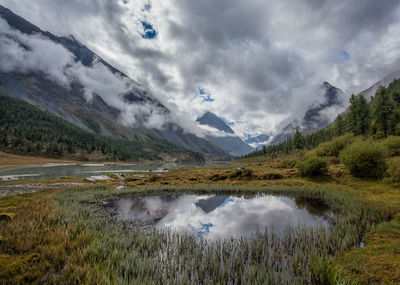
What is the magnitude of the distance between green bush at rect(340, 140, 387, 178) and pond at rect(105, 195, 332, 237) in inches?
515

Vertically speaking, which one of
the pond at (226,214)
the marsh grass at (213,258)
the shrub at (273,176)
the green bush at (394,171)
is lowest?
the pond at (226,214)

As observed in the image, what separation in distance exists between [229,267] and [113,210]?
645 inches

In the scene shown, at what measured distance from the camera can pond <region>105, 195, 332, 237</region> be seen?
14.9 metres

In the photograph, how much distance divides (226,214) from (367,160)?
2543 centimetres

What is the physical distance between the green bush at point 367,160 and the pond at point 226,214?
13084mm

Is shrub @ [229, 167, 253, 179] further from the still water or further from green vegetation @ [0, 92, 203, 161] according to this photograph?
green vegetation @ [0, 92, 203, 161]

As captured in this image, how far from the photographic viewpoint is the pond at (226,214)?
1488 cm

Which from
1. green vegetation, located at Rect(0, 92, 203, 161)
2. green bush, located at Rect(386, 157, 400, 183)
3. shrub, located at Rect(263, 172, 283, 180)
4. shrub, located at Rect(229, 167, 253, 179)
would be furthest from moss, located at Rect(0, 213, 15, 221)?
green vegetation, located at Rect(0, 92, 203, 161)

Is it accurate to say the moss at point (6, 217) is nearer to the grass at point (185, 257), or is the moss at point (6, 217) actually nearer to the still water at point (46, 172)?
the grass at point (185, 257)

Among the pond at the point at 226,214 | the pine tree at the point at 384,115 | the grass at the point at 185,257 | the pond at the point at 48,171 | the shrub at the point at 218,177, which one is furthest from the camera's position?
the pine tree at the point at 384,115

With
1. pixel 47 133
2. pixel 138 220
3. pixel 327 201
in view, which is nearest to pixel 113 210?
pixel 138 220

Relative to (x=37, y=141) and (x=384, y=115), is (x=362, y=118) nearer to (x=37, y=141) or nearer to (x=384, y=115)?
(x=384, y=115)

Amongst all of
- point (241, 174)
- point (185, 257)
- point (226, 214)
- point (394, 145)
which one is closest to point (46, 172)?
point (241, 174)

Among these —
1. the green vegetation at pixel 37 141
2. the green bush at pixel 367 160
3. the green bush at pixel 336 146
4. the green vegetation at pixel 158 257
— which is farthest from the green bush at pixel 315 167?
the green vegetation at pixel 37 141
